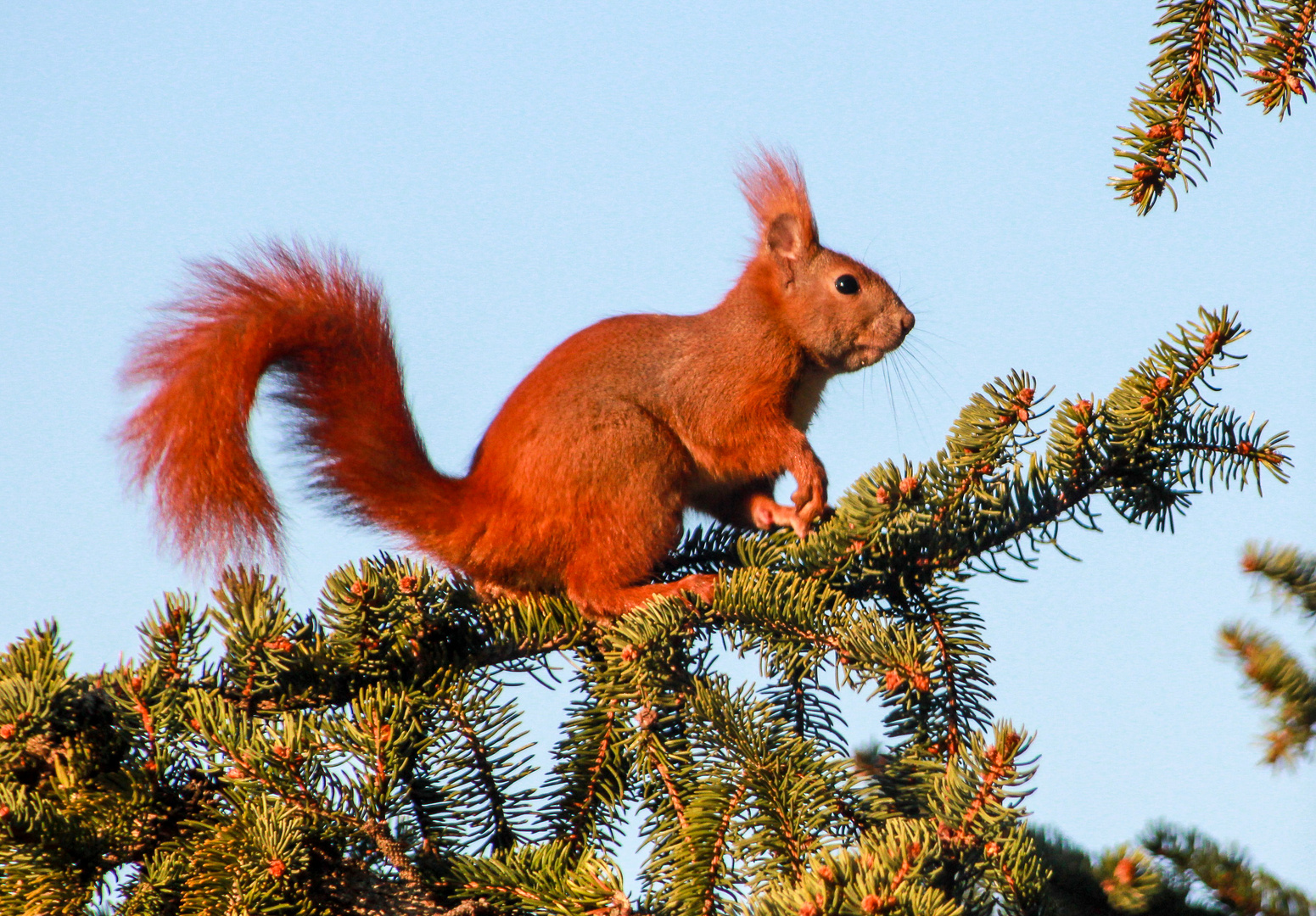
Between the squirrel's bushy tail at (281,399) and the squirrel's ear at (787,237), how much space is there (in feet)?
3.50

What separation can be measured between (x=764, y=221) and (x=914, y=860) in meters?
2.00

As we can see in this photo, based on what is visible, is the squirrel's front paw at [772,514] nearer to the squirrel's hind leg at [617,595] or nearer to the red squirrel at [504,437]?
the red squirrel at [504,437]

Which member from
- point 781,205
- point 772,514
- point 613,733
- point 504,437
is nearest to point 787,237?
point 781,205

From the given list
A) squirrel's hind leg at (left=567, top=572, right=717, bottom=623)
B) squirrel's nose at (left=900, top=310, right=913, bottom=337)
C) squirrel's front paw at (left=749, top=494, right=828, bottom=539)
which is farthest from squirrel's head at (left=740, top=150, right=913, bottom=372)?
squirrel's hind leg at (left=567, top=572, right=717, bottom=623)

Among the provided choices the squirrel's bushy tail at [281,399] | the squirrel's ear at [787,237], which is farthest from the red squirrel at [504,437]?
the squirrel's ear at [787,237]

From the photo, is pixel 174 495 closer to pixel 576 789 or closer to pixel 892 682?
pixel 576 789

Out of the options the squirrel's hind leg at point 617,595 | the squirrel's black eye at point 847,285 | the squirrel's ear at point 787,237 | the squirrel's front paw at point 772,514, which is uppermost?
the squirrel's ear at point 787,237

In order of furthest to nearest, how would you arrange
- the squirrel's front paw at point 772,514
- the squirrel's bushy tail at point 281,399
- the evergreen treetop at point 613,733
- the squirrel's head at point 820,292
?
the squirrel's head at point 820,292 < the squirrel's front paw at point 772,514 < the squirrel's bushy tail at point 281,399 < the evergreen treetop at point 613,733

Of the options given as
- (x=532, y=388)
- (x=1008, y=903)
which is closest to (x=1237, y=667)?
(x=1008, y=903)

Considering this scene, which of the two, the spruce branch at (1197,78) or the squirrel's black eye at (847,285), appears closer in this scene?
the spruce branch at (1197,78)

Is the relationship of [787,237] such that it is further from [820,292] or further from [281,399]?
[281,399]

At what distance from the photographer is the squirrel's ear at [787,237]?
8.95ft

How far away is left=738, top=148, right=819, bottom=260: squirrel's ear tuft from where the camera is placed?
8.96ft

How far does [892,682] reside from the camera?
129 cm
